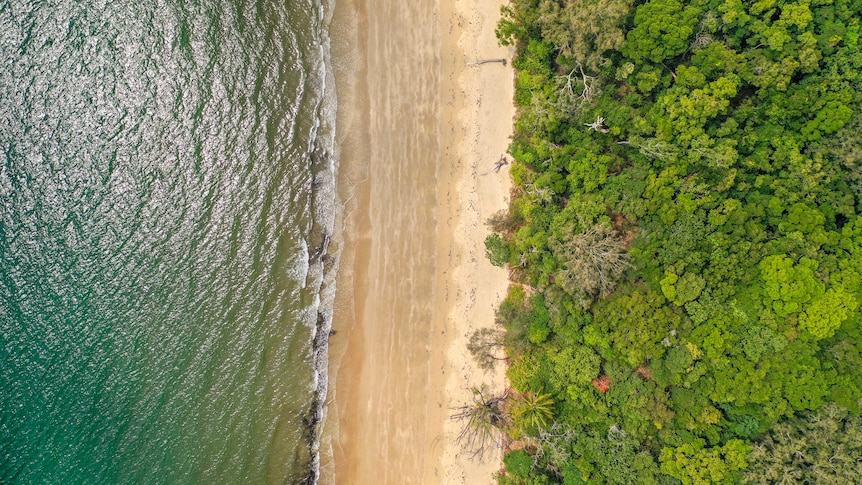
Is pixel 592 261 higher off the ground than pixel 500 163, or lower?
lower

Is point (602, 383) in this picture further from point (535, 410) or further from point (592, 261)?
point (592, 261)

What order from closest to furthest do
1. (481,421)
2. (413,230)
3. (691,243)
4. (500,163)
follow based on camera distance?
(691,243) → (481,421) → (500,163) → (413,230)

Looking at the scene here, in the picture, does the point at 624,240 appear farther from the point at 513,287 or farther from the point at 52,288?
the point at 52,288

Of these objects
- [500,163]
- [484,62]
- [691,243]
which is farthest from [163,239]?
[691,243]

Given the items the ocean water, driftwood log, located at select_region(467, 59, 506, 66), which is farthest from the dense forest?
the ocean water

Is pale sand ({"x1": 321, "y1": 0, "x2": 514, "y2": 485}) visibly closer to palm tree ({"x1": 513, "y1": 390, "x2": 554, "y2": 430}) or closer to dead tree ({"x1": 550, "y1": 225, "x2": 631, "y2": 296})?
palm tree ({"x1": 513, "y1": 390, "x2": 554, "y2": 430})

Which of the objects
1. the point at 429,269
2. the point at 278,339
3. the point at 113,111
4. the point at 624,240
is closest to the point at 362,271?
the point at 429,269
